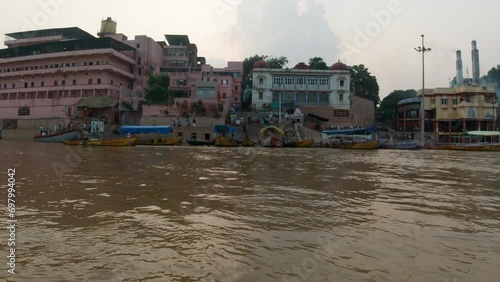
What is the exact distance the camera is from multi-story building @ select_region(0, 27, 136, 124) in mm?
49000

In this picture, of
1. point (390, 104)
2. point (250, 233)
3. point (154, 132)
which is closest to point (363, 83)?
point (390, 104)

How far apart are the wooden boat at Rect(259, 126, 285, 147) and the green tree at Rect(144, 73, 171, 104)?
53.8ft

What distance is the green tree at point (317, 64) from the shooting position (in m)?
59.8

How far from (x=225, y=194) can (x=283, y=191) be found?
163cm

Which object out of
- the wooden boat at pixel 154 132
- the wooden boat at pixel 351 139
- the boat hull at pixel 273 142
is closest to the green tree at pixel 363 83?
the wooden boat at pixel 351 139

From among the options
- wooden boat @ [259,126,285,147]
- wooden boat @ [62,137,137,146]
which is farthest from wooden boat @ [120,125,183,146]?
wooden boat @ [259,126,285,147]

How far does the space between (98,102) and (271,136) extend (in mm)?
24709

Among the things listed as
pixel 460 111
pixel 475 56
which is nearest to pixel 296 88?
pixel 460 111

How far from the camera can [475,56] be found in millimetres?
59344

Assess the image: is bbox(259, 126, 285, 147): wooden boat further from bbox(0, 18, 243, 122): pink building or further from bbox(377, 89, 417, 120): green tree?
bbox(377, 89, 417, 120): green tree

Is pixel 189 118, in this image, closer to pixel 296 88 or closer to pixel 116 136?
pixel 116 136

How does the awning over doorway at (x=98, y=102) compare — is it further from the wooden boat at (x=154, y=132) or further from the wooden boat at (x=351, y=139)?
the wooden boat at (x=351, y=139)

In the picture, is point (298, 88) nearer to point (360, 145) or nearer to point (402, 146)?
point (360, 145)

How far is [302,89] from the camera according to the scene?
49406 millimetres
